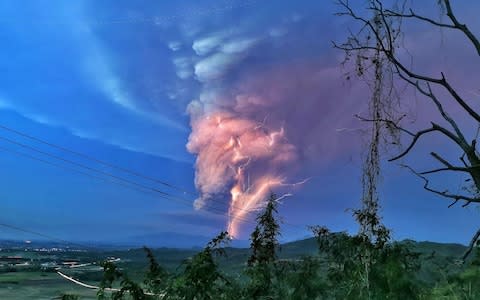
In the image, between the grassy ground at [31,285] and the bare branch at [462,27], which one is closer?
the bare branch at [462,27]

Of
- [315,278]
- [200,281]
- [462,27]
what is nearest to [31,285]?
[315,278]

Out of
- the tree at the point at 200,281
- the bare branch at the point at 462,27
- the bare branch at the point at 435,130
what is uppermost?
the bare branch at the point at 462,27

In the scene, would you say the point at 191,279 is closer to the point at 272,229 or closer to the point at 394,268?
the point at 394,268

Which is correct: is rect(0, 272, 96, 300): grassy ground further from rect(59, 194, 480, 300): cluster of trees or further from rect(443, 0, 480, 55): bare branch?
rect(443, 0, 480, 55): bare branch

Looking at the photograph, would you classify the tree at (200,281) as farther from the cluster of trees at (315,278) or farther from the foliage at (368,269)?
the foliage at (368,269)

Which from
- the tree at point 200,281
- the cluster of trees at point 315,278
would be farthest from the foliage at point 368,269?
the tree at point 200,281

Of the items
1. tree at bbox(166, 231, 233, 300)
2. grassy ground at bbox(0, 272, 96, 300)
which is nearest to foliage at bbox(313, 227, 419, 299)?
tree at bbox(166, 231, 233, 300)

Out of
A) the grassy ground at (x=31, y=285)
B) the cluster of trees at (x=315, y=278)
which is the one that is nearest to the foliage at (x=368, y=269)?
the cluster of trees at (x=315, y=278)

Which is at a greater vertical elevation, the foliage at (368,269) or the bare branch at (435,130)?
the bare branch at (435,130)

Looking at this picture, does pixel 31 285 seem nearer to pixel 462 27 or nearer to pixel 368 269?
pixel 368 269

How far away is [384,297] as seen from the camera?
855 centimetres

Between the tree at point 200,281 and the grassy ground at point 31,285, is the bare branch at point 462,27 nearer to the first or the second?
the tree at point 200,281

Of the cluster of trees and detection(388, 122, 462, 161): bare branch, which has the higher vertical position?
detection(388, 122, 462, 161): bare branch

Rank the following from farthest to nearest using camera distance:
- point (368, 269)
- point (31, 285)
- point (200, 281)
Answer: point (31, 285), point (368, 269), point (200, 281)
